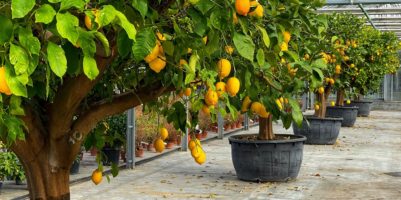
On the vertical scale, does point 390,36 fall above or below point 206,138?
above

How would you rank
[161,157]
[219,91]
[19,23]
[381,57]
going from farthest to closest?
[381,57], [161,157], [219,91], [19,23]

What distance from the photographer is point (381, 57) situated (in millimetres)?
16375

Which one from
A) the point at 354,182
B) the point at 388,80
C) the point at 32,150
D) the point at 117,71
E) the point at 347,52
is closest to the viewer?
the point at 32,150

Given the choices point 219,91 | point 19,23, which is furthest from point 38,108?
point 19,23

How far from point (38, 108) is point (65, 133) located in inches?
7.2

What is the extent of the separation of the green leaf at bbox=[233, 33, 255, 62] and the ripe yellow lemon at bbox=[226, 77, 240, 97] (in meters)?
0.38

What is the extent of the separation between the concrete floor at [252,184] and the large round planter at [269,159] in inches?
6.2

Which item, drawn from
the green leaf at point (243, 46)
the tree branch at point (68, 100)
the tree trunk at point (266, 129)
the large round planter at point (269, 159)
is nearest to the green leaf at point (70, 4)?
the green leaf at point (243, 46)

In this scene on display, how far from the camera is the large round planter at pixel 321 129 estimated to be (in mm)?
13500

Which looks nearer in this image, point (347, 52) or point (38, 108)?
point (38, 108)

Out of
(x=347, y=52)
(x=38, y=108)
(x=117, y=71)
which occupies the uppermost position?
(x=347, y=52)

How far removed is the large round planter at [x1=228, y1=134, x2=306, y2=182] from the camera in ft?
27.4

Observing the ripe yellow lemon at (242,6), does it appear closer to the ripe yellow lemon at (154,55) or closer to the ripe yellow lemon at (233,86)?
the ripe yellow lemon at (154,55)

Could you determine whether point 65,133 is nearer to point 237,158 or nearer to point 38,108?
point 38,108
